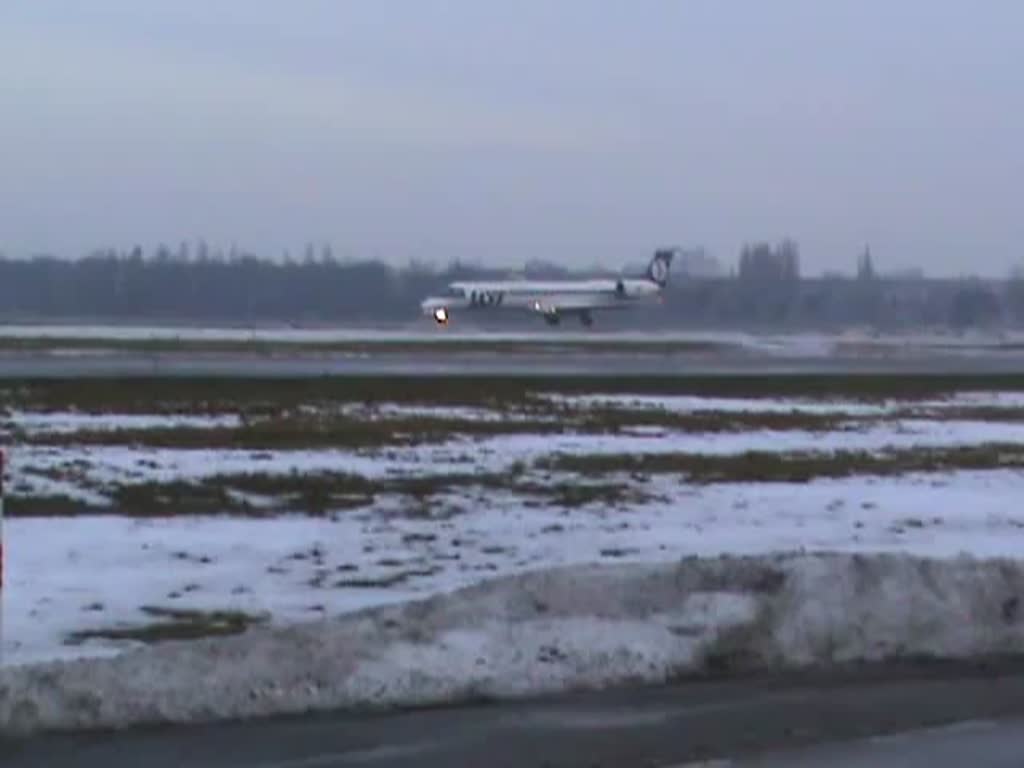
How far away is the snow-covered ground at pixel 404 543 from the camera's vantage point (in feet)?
43.9

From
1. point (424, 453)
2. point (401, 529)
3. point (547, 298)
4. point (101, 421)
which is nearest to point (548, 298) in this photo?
point (547, 298)

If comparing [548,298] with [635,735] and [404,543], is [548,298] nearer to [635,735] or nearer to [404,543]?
[404,543]

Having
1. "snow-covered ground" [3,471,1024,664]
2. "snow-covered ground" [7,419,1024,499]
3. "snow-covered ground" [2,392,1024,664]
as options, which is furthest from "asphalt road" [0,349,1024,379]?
"snow-covered ground" [3,471,1024,664]

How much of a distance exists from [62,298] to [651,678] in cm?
18024

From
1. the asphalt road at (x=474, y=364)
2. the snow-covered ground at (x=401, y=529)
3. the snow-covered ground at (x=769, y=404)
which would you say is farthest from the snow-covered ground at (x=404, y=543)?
the asphalt road at (x=474, y=364)

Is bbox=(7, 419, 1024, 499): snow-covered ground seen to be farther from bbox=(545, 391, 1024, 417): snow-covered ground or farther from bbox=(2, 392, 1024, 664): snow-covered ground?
bbox=(545, 391, 1024, 417): snow-covered ground

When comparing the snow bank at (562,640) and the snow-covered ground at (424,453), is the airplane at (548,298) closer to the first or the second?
the snow-covered ground at (424,453)

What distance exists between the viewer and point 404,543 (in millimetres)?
16859

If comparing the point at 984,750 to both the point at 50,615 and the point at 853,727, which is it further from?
the point at 50,615

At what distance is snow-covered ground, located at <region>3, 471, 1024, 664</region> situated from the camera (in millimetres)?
13383

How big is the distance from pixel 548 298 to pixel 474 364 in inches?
2076

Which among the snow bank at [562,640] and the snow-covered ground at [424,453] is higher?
the snow bank at [562,640]

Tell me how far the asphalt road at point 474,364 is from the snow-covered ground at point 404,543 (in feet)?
78.0

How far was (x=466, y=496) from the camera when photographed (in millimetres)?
20938
